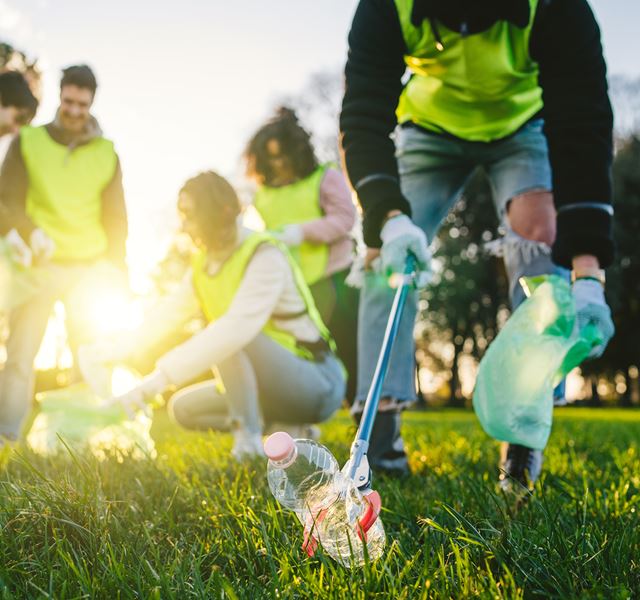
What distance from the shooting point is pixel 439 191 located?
2.96 meters

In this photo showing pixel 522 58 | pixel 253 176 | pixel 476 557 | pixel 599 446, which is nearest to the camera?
pixel 476 557

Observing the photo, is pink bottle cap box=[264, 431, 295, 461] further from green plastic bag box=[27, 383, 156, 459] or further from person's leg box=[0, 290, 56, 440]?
person's leg box=[0, 290, 56, 440]

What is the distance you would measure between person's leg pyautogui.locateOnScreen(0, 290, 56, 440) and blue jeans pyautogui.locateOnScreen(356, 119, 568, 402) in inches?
84.5

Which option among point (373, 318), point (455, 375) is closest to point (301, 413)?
point (373, 318)

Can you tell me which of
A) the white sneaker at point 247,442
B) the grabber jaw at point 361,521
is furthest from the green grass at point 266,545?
the white sneaker at point 247,442

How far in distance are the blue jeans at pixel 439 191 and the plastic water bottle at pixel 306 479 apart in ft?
4.24

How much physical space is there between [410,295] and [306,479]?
1441mm

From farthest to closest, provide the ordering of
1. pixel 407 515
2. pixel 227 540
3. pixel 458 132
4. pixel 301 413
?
pixel 301 413, pixel 458 132, pixel 407 515, pixel 227 540

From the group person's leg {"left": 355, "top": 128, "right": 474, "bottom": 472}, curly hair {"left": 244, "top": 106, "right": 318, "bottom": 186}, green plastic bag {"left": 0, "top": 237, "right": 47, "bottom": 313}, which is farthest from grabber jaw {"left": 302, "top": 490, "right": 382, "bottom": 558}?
curly hair {"left": 244, "top": 106, "right": 318, "bottom": 186}

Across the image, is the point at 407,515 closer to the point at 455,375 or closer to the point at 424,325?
the point at 424,325

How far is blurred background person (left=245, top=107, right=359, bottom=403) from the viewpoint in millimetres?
4699

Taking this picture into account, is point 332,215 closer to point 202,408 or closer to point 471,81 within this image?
point 202,408

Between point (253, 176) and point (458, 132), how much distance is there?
7.87ft

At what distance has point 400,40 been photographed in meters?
2.57
